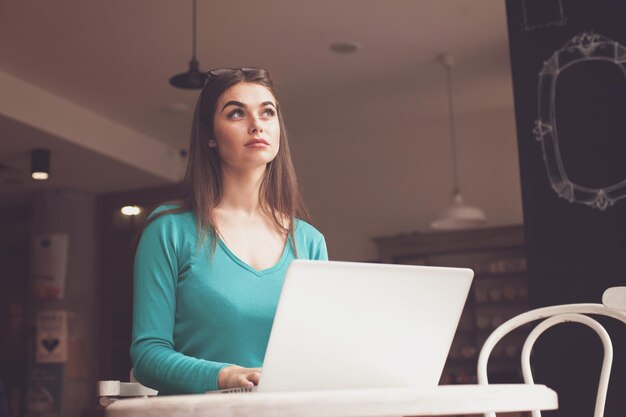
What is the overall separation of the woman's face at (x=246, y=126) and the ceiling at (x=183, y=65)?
152 inches

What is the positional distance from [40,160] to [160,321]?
6.05m

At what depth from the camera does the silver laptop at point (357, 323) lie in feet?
3.34

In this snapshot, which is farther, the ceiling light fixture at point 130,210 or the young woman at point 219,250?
the ceiling light fixture at point 130,210

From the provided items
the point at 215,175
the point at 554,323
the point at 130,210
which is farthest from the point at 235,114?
the point at 130,210

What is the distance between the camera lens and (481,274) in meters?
7.84

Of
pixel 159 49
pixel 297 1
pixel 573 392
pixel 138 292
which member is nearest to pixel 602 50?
pixel 573 392

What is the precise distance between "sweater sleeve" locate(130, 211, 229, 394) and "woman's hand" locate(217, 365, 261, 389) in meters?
0.02

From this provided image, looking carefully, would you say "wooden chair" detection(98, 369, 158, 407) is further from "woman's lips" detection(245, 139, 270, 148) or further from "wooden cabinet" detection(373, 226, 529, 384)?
Result: "wooden cabinet" detection(373, 226, 529, 384)

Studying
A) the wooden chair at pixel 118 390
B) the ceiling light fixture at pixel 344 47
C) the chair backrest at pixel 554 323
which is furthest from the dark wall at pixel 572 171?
the ceiling light fixture at pixel 344 47

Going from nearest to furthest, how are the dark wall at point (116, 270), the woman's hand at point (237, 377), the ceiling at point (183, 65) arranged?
the woman's hand at point (237, 377) < the ceiling at point (183, 65) < the dark wall at point (116, 270)

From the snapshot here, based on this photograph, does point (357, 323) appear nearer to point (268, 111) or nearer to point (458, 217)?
point (268, 111)

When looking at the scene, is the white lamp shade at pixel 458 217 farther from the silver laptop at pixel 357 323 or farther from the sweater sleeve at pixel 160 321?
the silver laptop at pixel 357 323

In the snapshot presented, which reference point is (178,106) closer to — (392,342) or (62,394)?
(62,394)

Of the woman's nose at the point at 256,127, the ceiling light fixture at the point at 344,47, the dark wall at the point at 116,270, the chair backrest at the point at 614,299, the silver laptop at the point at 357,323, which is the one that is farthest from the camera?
the dark wall at the point at 116,270
